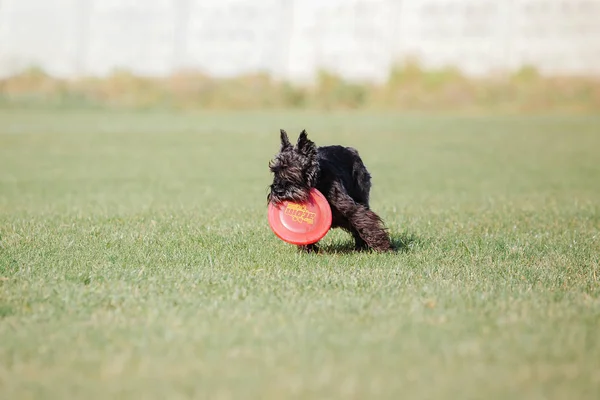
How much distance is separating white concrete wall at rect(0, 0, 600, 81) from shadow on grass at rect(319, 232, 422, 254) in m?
56.5

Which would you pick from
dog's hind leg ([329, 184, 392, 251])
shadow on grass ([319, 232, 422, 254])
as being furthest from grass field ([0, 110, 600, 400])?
dog's hind leg ([329, 184, 392, 251])

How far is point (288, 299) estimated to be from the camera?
678cm

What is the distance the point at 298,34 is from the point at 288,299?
65800mm

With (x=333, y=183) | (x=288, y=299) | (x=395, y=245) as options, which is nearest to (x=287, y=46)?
(x=395, y=245)

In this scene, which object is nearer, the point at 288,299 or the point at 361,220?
the point at 288,299

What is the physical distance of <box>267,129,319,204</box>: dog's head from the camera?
27.1 feet

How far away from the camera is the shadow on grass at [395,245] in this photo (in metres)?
9.29

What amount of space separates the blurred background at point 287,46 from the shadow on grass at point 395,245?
4911 centimetres

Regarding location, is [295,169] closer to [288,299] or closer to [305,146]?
[305,146]

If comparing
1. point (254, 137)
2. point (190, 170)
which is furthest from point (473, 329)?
point (254, 137)

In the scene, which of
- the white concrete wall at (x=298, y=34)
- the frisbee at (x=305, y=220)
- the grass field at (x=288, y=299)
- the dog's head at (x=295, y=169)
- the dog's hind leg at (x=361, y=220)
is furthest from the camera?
the white concrete wall at (x=298, y=34)

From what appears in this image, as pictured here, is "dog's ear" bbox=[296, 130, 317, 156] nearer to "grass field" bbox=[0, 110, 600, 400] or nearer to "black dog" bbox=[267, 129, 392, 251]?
"black dog" bbox=[267, 129, 392, 251]

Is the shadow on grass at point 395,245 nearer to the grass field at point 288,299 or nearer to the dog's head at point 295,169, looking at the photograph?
the grass field at point 288,299

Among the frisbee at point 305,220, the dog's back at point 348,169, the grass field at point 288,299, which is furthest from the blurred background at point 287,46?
the frisbee at point 305,220
